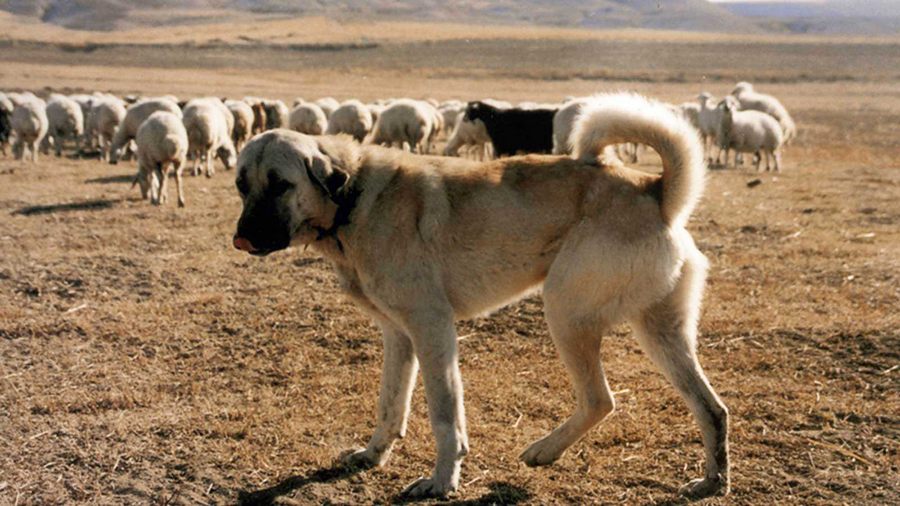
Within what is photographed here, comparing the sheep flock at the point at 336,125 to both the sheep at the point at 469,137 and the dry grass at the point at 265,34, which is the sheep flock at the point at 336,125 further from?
the dry grass at the point at 265,34

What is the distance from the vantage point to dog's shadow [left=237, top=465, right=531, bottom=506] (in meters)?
4.05

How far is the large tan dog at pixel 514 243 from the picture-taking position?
13.0 ft

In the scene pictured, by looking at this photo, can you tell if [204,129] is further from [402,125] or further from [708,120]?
[708,120]

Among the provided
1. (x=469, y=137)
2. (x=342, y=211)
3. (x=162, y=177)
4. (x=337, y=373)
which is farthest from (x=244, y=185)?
(x=469, y=137)

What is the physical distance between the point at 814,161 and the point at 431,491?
1851cm

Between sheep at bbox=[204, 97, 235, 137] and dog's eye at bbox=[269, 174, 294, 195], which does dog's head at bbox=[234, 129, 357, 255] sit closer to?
dog's eye at bbox=[269, 174, 294, 195]

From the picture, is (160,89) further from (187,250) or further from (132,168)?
(187,250)

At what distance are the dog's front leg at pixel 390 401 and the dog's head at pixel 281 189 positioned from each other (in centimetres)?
81

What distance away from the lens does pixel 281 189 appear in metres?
3.98

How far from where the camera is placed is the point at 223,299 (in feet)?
24.3

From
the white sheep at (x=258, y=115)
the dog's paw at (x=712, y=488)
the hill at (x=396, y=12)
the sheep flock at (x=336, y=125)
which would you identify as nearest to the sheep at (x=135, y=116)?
the sheep flock at (x=336, y=125)

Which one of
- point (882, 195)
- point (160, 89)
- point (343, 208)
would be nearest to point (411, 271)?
point (343, 208)

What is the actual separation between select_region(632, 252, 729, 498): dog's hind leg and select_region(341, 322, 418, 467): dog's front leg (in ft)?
3.99

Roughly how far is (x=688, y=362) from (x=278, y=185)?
6.92 feet
